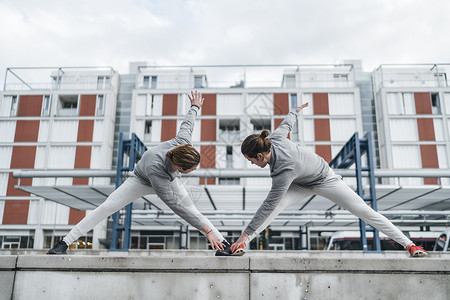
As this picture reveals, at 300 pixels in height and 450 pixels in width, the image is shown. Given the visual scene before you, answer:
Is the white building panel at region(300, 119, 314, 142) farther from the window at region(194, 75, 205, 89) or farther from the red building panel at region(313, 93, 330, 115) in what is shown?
the window at region(194, 75, 205, 89)

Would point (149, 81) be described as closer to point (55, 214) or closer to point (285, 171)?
point (55, 214)

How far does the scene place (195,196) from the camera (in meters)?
13.9

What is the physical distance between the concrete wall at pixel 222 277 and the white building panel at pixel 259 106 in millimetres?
34634

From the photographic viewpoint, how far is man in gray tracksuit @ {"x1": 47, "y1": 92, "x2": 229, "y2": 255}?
13.1 ft

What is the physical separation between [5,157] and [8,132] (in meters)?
2.39

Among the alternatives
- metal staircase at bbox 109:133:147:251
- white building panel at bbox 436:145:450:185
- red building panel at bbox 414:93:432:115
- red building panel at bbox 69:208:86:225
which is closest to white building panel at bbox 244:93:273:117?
red building panel at bbox 414:93:432:115

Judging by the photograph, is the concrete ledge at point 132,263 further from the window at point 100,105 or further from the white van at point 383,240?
the window at point 100,105

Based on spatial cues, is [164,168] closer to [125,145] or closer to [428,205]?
[125,145]

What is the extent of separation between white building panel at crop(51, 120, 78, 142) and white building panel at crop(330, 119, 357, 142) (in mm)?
23660

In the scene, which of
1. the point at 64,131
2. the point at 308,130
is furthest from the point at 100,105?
the point at 308,130

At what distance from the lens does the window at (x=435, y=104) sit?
37.3 m

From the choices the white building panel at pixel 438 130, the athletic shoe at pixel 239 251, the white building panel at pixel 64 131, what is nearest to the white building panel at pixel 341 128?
the white building panel at pixel 438 130

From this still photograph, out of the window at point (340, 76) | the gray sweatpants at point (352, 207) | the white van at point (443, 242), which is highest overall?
the window at point (340, 76)

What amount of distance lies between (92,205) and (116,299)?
14.1 m
